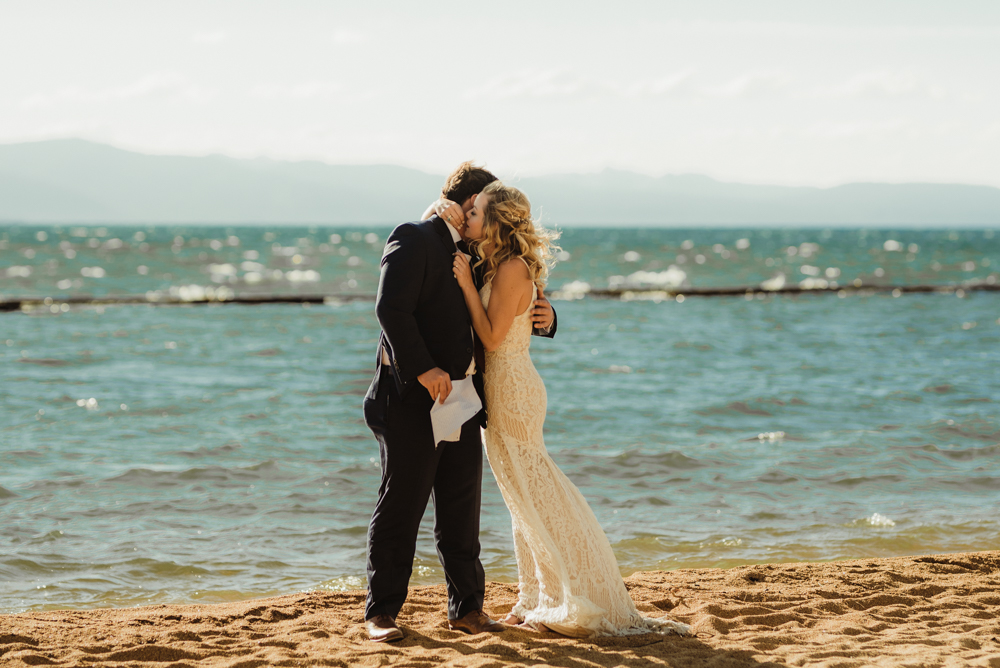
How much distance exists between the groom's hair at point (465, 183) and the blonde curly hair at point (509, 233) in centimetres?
9

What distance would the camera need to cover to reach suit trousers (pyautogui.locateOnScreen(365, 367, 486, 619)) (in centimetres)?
387

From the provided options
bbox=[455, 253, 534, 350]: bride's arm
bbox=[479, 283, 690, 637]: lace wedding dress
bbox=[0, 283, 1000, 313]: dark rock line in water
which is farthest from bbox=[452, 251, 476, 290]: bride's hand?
bbox=[0, 283, 1000, 313]: dark rock line in water

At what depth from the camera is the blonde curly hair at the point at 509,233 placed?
12.6 feet

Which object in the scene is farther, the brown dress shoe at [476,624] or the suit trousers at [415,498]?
the brown dress shoe at [476,624]

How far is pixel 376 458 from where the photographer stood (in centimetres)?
786

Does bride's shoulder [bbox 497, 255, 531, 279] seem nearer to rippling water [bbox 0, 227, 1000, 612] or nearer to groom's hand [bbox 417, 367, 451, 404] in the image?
groom's hand [bbox 417, 367, 451, 404]

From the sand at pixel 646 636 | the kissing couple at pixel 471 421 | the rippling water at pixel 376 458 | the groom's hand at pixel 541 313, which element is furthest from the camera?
the rippling water at pixel 376 458

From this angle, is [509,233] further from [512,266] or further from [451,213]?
[451,213]

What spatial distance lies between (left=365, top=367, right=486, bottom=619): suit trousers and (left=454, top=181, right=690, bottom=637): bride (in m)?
0.18

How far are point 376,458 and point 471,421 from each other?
159 inches

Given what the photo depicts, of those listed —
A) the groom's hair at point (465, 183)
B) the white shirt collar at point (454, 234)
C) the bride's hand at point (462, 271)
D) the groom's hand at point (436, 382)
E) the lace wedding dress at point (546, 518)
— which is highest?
the groom's hair at point (465, 183)

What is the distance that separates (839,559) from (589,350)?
9.61 meters

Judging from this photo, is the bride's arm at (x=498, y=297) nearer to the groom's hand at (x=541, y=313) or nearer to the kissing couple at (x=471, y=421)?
the kissing couple at (x=471, y=421)

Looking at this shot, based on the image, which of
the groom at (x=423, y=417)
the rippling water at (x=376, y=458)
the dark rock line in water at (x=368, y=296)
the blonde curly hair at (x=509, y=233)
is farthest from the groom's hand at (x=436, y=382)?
the dark rock line in water at (x=368, y=296)
